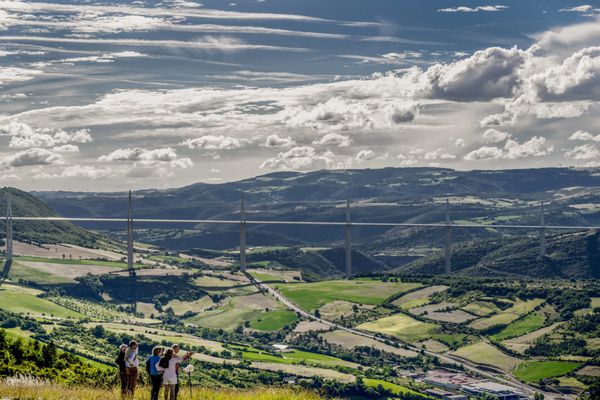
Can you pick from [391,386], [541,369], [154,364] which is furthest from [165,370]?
[541,369]

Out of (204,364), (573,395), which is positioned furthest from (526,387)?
(204,364)

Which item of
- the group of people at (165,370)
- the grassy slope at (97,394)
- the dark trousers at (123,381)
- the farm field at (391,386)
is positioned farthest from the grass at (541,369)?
the group of people at (165,370)

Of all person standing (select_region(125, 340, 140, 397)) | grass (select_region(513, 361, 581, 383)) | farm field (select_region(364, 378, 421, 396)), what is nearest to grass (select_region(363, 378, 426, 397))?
farm field (select_region(364, 378, 421, 396))

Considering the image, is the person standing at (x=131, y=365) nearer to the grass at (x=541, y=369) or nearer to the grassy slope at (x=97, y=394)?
the grassy slope at (x=97, y=394)

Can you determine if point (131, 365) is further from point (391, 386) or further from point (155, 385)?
point (391, 386)

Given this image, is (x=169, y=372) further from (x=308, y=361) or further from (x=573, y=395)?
(x=308, y=361)

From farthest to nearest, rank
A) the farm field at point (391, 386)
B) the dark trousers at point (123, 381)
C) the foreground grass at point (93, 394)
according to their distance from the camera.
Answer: the farm field at point (391, 386) < the dark trousers at point (123, 381) < the foreground grass at point (93, 394)
